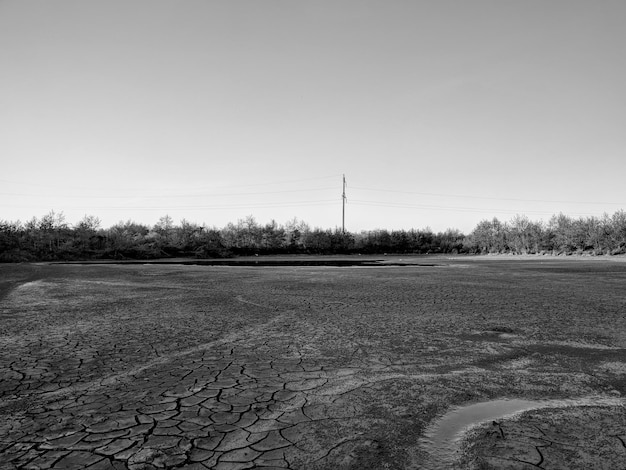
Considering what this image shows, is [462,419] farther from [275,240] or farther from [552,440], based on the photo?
[275,240]

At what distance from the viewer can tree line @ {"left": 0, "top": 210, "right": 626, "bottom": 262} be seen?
34156mm

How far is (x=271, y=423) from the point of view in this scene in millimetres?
3025

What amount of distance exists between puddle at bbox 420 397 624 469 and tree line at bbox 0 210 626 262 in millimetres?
34234

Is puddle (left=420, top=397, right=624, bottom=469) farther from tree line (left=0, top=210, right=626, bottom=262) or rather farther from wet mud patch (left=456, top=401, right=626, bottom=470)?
tree line (left=0, top=210, right=626, bottom=262)

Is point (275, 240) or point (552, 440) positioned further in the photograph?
point (275, 240)

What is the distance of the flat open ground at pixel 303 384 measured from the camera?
262cm

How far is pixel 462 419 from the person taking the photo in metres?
3.13

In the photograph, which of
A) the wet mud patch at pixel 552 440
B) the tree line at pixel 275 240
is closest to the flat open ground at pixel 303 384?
the wet mud patch at pixel 552 440

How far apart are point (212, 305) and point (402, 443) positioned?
6.74 m

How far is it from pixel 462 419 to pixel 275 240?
1799 inches

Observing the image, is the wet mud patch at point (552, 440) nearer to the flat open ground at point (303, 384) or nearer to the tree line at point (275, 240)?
the flat open ground at point (303, 384)

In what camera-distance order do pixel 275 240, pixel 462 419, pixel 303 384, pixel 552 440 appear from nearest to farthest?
pixel 552 440 → pixel 462 419 → pixel 303 384 → pixel 275 240

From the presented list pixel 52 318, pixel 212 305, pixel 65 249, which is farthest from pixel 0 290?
pixel 65 249

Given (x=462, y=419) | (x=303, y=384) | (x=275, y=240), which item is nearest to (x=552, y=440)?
(x=462, y=419)
